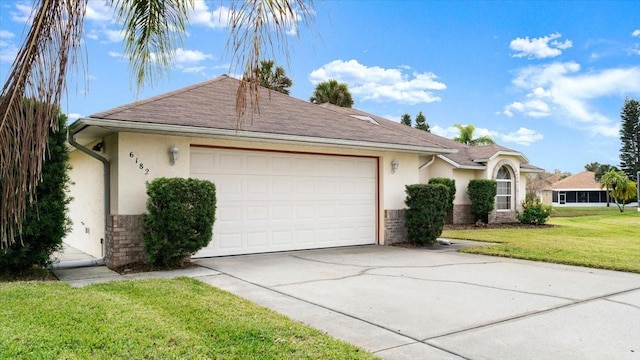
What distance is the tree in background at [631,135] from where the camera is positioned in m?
44.6

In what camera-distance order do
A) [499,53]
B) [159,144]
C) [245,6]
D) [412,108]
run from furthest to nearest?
[412,108]
[499,53]
[159,144]
[245,6]

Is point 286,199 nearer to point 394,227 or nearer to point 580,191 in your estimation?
point 394,227

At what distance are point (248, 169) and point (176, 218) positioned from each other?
2.39 m

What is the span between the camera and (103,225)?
369 inches

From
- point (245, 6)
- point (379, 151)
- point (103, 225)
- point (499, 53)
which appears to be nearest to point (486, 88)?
point (499, 53)

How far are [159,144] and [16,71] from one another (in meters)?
7.10

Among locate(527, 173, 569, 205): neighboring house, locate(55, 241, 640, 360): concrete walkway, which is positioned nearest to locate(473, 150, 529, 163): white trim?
locate(55, 241, 640, 360): concrete walkway

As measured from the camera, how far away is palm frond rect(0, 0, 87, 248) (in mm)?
1813

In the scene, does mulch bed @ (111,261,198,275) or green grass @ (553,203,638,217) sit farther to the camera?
green grass @ (553,203,638,217)

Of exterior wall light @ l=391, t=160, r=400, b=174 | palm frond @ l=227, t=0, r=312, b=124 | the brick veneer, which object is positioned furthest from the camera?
the brick veneer

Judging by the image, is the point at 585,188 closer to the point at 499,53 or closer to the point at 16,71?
the point at 499,53

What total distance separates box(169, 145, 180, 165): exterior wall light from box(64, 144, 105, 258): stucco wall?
2.02m

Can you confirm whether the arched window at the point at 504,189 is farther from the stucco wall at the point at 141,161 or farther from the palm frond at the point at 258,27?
the palm frond at the point at 258,27

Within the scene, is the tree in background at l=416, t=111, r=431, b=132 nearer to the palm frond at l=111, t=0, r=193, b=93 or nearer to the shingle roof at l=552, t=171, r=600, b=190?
the shingle roof at l=552, t=171, r=600, b=190
